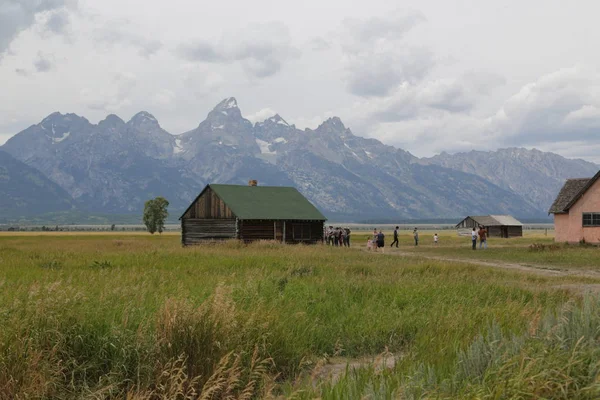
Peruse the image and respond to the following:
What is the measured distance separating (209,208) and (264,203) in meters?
4.99

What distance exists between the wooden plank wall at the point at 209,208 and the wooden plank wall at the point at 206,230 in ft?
1.27

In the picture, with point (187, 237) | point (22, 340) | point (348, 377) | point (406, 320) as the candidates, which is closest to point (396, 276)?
point (406, 320)

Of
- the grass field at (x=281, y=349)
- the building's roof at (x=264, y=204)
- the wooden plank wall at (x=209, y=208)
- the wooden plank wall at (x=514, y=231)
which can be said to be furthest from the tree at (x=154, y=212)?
the grass field at (x=281, y=349)

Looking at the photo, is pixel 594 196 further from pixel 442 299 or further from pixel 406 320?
pixel 406 320

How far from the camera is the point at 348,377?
18.5 feet

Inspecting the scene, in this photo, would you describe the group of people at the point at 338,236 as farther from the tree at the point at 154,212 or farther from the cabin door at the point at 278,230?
the tree at the point at 154,212

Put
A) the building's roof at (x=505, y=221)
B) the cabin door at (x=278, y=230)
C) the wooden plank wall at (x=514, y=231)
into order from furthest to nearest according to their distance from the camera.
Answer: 1. the wooden plank wall at (x=514, y=231)
2. the building's roof at (x=505, y=221)
3. the cabin door at (x=278, y=230)

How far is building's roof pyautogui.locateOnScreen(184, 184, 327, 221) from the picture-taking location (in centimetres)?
4747

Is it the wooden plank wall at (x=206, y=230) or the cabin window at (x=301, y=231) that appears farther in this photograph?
the cabin window at (x=301, y=231)

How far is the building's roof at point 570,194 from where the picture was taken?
44.3m

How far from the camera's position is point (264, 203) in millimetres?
50156

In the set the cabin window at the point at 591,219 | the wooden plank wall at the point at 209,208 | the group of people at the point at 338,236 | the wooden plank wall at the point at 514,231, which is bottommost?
the wooden plank wall at the point at 514,231

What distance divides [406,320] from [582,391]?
494 centimetres

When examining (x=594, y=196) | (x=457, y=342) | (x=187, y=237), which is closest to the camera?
(x=457, y=342)
